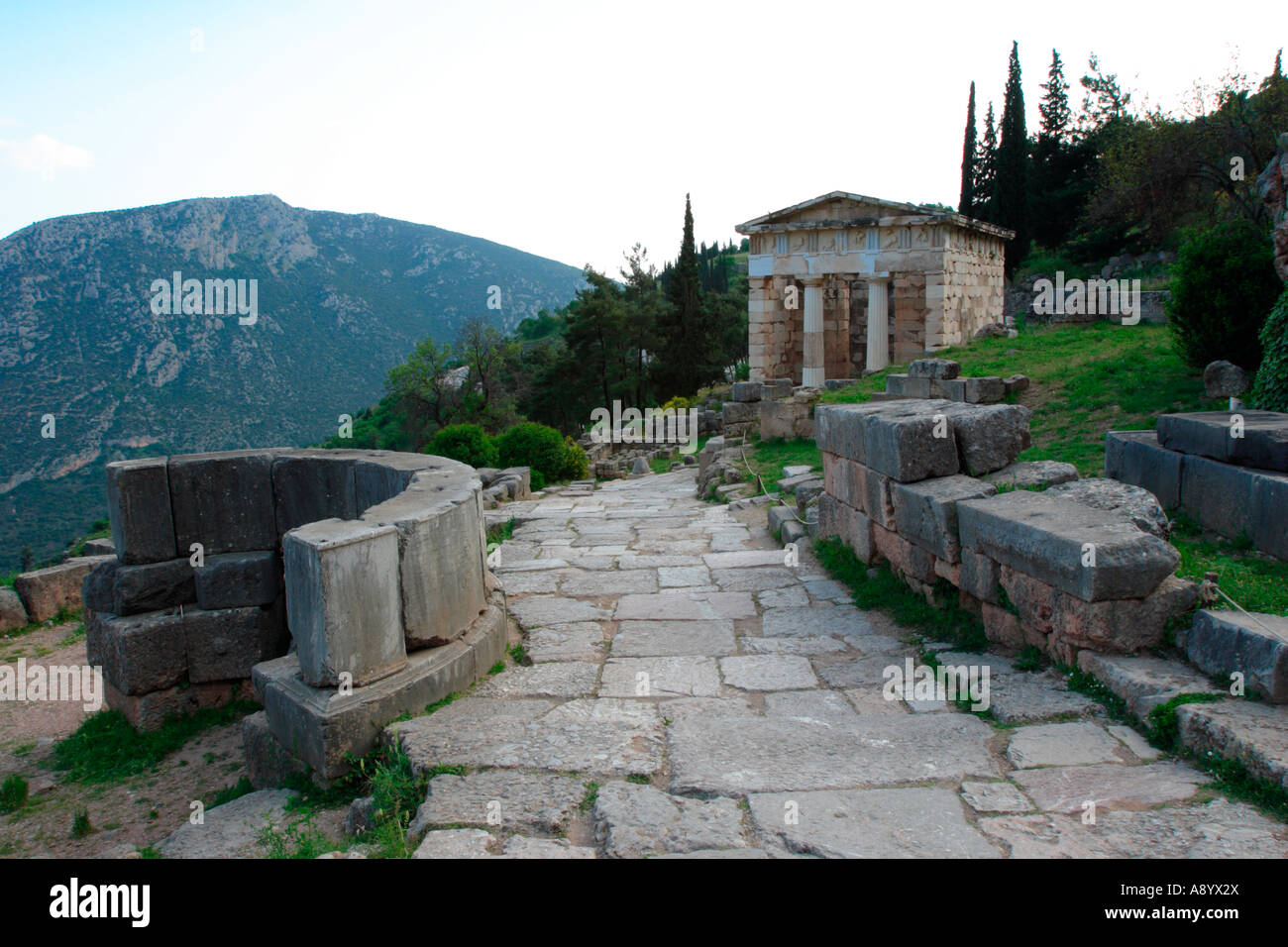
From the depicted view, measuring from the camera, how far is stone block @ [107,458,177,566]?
22.2ft

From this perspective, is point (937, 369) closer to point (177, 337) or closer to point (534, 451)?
point (534, 451)

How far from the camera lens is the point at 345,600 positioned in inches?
180

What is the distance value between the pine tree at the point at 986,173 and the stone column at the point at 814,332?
17.5 m

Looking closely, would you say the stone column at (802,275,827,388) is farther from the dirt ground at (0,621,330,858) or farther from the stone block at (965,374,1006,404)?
the dirt ground at (0,621,330,858)

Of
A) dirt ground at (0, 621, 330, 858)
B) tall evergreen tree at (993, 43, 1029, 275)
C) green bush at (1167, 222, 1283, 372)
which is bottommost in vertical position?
dirt ground at (0, 621, 330, 858)

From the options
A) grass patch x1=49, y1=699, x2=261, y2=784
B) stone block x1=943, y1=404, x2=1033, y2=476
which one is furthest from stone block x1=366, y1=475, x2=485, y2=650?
stone block x1=943, y1=404, x2=1033, y2=476

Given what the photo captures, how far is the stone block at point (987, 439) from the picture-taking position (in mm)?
6906

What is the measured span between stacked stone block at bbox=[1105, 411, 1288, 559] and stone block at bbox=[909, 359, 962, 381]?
6.37 metres

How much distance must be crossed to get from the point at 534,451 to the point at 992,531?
43.5ft

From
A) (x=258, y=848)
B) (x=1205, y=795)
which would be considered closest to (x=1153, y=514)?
(x=1205, y=795)

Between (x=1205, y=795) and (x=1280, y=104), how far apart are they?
19342 mm

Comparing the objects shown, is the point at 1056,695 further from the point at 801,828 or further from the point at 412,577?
the point at 412,577

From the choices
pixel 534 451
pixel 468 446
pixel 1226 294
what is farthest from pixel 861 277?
pixel 1226 294

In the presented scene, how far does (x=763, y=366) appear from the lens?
78.2ft
